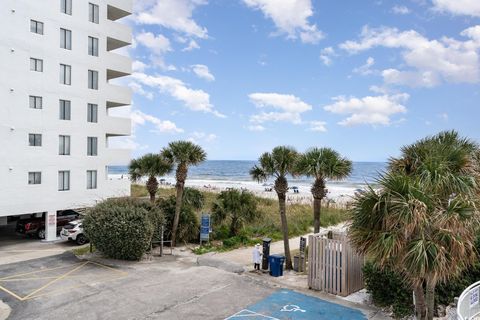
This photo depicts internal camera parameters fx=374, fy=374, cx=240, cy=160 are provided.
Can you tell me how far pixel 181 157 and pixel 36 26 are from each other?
14.0m

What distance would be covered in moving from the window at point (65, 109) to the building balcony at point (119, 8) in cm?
913

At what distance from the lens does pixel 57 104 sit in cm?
2603

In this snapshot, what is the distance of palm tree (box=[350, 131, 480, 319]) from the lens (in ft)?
27.6

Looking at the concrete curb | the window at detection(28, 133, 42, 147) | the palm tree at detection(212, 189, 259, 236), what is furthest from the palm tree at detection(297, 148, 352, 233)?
the window at detection(28, 133, 42, 147)

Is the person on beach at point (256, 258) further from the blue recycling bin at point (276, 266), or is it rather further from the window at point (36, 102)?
the window at point (36, 102)

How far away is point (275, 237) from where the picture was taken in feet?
82.4

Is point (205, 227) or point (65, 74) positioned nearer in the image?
point (205, 227)

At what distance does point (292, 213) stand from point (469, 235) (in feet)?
81.4

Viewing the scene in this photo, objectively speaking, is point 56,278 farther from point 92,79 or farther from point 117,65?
point 117,65

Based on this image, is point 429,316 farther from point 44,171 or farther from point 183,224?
point 44,171

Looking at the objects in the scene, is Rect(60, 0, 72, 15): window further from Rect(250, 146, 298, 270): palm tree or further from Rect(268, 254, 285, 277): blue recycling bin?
Rect(268, 254, 285, 277): blue recycling bin

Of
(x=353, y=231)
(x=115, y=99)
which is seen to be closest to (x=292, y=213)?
(x=115, y=99)

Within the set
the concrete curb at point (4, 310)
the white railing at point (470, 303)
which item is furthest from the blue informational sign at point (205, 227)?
the white railing at point (470, 303)

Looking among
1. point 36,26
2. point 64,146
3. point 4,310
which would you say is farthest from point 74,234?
point 36,26
